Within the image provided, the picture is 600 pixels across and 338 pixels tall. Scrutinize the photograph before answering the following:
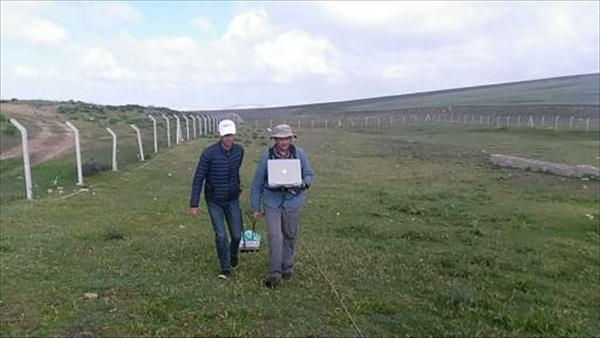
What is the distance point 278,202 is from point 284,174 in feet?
1.38

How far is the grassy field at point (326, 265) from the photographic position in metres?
8.47

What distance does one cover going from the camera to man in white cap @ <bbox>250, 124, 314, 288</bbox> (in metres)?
9.70

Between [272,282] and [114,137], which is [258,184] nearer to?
[272,282]

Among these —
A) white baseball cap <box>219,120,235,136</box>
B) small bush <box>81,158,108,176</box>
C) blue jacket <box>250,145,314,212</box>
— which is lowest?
small bush <box>81,158,108,176</box>

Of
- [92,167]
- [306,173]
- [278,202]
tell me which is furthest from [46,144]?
[306,173]

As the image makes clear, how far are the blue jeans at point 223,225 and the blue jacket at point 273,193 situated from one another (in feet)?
1.84

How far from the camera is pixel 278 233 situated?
9.73m

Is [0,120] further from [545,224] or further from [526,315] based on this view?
[526,315]

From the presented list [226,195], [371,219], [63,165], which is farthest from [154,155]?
[226,195]

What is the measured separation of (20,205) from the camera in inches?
683

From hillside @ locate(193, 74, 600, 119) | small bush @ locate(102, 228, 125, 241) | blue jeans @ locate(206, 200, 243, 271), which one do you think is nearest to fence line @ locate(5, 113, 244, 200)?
small bush @ locate(102, 228, 125, 241)

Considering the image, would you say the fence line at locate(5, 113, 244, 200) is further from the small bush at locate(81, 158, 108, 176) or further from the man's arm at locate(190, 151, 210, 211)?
the man's arm at locate(190, 151, 210, 211)

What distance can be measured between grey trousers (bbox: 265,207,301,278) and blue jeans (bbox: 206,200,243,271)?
69 cm

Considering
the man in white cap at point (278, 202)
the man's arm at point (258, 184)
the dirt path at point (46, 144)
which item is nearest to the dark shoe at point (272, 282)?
the man in white cap at point (278, 202)
